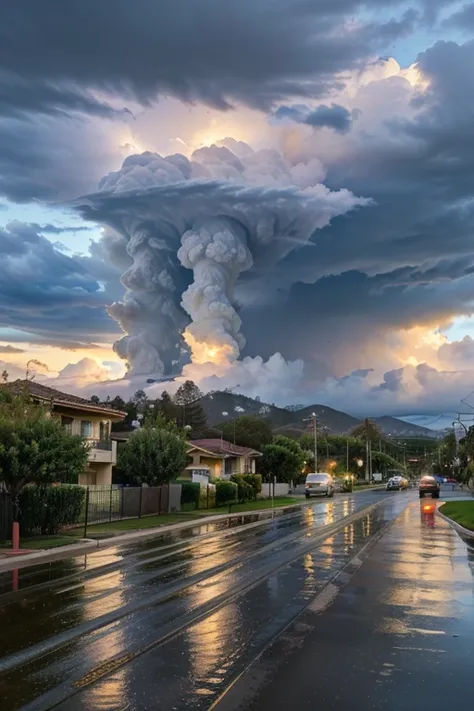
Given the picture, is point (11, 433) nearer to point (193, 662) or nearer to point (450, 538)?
point (450, 538)

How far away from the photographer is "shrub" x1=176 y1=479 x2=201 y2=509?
45.3 m

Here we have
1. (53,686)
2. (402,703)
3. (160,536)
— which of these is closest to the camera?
(402,703)

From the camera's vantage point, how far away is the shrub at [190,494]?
45.3m

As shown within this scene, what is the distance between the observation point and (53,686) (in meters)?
7.45

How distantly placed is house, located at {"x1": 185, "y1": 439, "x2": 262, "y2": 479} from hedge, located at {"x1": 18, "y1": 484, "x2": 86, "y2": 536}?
3163 centimetres

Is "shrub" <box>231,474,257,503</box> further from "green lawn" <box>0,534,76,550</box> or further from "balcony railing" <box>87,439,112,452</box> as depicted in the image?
"green lawn" <box>0,534,76,550</box>

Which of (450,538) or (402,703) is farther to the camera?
(450,538)

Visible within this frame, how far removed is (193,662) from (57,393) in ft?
128

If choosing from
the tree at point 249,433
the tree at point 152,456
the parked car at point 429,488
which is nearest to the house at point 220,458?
the parked car at point 429,488

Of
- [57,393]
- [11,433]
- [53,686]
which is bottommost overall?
[53,686]

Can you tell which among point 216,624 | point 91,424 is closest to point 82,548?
point 216,624

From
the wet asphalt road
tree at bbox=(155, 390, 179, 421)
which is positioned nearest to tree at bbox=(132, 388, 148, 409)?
tree at bbox=(155, 390, 179, 421)

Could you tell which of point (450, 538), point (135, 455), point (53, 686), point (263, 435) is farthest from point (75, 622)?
point (263, 435)

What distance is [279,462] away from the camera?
249 feet
